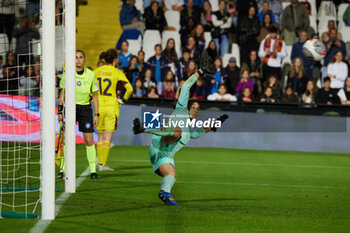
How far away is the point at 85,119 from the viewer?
442 inches

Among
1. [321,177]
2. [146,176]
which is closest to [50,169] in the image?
[146,176]

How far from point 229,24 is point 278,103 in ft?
13.2

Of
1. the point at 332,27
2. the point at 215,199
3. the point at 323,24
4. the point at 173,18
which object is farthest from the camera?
the point at 323,24

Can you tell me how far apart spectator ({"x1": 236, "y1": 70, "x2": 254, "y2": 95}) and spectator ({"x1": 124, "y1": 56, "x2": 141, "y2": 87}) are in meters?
2.60

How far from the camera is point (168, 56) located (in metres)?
19.1

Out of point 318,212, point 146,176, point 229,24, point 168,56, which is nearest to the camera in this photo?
point 318,212

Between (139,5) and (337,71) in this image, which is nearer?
(337,71)

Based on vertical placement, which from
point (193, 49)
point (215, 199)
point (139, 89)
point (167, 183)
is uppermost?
point (193, 49)

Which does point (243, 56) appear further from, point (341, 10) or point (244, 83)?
point (341, 10)

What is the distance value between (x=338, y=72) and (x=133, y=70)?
5508 millimetres

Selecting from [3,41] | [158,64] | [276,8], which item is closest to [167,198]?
[3,41]

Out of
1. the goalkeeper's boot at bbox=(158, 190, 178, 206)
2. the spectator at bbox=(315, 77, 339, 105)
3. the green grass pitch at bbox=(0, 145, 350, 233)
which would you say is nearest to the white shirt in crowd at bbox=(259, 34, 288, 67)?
the spectator at bbox=(315, 77, 339, 105)

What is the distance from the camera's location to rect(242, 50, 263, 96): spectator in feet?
61.7

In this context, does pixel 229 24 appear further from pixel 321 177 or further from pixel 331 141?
pixel 321 177
